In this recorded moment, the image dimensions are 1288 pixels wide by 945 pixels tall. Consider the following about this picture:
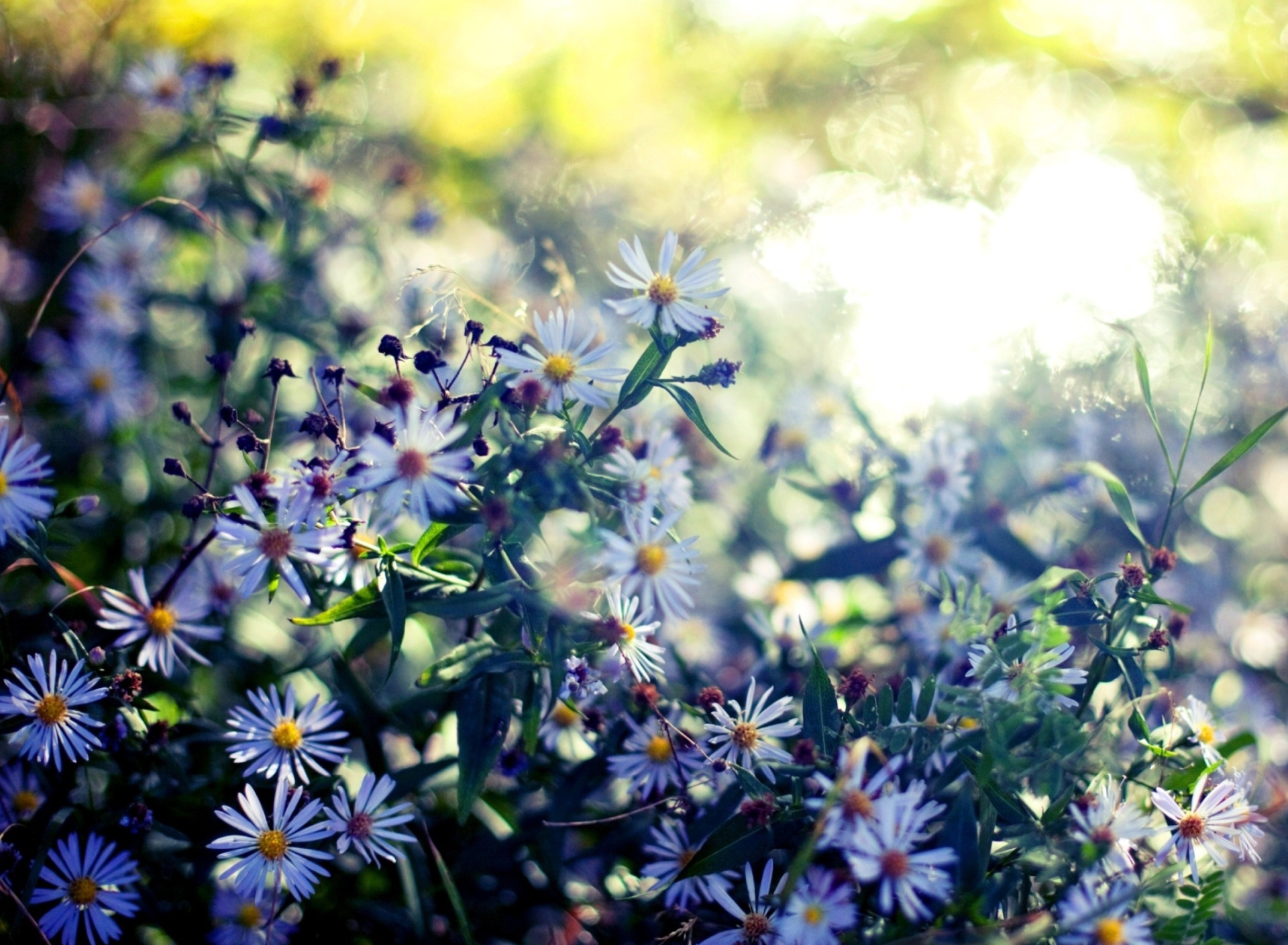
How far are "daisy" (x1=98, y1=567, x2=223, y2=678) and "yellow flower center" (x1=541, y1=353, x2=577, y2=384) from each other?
1.50 feet

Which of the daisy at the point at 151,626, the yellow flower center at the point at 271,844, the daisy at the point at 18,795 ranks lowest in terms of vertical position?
the yellow flower center at the point at 271,844

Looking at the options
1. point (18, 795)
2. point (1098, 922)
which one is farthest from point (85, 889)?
point (1098, 922)

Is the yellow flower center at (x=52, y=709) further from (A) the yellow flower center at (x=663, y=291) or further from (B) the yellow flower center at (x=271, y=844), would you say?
(A) the yellow flower center at (x=663, y=291)

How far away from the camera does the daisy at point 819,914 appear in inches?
26.8

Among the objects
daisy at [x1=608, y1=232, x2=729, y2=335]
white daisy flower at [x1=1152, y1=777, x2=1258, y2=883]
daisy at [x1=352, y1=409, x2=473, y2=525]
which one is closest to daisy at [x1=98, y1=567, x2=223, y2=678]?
daisy at [x1=352, y1=409, x2=473, y2=525]

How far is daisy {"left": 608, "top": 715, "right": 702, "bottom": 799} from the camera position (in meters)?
0.87

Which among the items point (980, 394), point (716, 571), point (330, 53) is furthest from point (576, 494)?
point (330, 53)

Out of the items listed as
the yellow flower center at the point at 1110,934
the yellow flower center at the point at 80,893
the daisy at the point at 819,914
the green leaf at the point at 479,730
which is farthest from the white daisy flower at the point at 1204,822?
the yellow flower center at the point at 80,893

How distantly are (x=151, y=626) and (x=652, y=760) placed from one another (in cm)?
56

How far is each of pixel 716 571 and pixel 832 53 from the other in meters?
1.65

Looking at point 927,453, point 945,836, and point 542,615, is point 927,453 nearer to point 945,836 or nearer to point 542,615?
point 945,836

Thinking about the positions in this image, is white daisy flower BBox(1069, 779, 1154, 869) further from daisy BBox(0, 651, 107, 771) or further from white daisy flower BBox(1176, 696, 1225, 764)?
daisy BBox(0, 651, 107, 771)

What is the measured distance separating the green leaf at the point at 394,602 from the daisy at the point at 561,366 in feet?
0.66

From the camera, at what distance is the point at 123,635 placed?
0.86 metres
